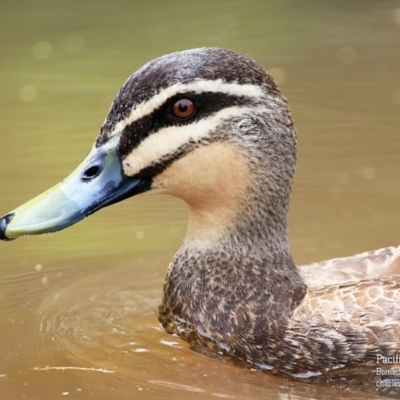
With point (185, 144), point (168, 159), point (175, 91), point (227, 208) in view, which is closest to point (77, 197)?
point (168, 159)

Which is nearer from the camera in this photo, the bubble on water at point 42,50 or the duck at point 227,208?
the duck at point 227,208

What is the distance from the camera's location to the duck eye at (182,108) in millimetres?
5957

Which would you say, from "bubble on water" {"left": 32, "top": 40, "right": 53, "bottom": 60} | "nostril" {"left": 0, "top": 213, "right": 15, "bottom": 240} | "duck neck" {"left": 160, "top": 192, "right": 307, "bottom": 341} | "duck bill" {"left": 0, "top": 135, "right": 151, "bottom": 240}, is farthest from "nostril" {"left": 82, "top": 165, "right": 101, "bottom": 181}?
"bubble on water" {"left": 32, "top": 40, "right": 53, "bottom": 60}

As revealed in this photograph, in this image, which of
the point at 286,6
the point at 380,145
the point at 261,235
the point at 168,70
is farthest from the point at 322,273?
the point at 286,6

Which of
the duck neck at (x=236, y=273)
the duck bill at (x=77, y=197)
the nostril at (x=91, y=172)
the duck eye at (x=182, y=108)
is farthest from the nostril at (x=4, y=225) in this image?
the duck neck at (x=236, y=273)

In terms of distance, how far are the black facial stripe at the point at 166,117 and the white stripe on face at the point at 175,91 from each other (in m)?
0.02

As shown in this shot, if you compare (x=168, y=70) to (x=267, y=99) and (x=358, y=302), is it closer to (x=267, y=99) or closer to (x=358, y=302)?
(x=267, y=99)

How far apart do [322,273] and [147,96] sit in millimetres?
1665

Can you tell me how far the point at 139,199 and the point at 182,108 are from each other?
2.89 m

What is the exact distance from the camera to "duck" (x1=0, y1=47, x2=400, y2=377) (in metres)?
5.93

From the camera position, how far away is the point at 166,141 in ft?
19.6

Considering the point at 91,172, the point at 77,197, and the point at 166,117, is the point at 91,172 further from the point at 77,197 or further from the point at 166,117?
the point at 166,117

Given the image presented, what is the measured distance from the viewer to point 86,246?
807 cm

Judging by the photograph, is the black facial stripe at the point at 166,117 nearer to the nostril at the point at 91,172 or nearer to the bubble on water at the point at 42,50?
the nostril at the point at 91,172
